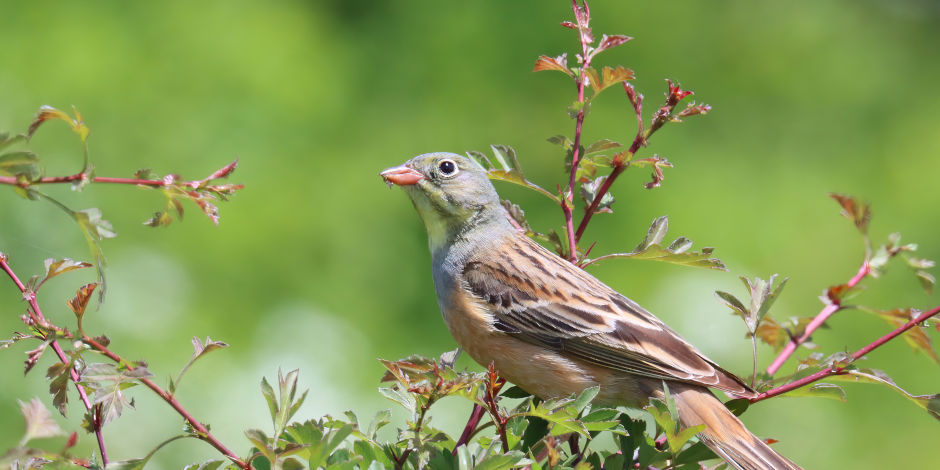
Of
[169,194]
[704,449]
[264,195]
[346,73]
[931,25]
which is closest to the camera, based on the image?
[169,194]

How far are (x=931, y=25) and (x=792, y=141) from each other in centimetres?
170

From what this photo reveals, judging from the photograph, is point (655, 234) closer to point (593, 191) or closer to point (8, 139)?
point (593, 191)

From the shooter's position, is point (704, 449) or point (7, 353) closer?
point (704, 449)

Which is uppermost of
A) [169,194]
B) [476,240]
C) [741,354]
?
[169,194]

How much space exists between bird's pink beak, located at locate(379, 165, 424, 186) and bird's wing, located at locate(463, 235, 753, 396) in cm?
26

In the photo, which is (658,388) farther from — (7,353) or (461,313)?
(7,353)

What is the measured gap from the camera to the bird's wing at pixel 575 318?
222 centimetres

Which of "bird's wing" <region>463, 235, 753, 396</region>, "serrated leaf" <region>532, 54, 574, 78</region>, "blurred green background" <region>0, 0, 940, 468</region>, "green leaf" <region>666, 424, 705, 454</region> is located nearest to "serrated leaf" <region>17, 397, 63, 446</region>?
"green leaf" <region>666, 424, 705, 454</region>

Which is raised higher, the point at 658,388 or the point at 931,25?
the point at 931,25

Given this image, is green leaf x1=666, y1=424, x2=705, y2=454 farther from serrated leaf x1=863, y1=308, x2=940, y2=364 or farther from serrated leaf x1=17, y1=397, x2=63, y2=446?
serrated leaf x1=17, y1=397, x2=63, y2=446

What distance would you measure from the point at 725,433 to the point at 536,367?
1.49ft

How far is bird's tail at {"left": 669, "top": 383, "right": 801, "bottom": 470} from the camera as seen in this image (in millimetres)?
1921

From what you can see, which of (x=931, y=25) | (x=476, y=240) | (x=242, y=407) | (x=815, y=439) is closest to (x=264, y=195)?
(x=242, y=407)

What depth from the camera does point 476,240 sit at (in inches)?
100
